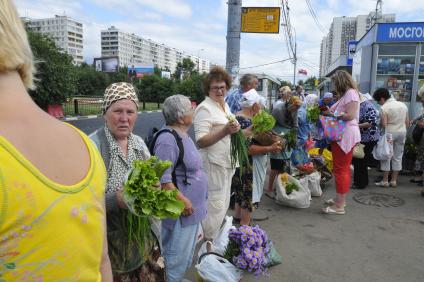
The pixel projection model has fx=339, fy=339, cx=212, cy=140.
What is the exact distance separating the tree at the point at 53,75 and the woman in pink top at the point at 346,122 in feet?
47.9

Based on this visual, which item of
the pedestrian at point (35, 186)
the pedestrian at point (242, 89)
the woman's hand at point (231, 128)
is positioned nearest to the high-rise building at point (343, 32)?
the pedestrian at point (242, 89)

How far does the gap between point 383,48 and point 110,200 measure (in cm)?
967

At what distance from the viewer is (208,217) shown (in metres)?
3.35

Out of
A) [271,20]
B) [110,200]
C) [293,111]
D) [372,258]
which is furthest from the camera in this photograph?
[271,20]

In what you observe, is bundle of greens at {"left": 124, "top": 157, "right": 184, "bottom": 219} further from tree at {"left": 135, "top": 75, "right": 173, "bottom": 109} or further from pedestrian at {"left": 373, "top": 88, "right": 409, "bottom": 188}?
tree at {"left": 135, "top": 75, "right": 173, "bottom": 109}

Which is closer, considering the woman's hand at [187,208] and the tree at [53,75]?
the woman's hand at [187,208]

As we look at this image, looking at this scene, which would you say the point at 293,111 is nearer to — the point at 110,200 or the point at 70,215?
the point at 110,200

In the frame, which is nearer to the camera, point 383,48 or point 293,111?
point 293,111

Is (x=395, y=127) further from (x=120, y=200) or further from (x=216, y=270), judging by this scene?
(x=120, y=200)

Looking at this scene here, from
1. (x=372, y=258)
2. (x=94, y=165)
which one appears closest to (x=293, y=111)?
(x=372, y=258)

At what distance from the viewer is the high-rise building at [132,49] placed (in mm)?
139000

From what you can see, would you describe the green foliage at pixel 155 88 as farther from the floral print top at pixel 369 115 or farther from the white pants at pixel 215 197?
the white pants at pixel 215 197

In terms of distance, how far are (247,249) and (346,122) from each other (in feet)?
8.60

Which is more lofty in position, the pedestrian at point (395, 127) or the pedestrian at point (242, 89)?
the pedestrian at point (242, 89)
